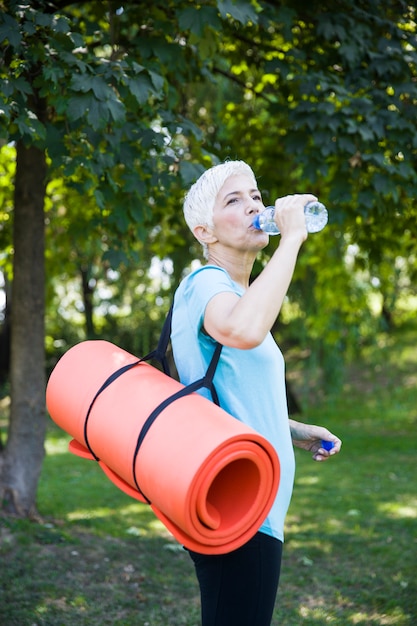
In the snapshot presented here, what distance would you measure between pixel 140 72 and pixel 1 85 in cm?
76

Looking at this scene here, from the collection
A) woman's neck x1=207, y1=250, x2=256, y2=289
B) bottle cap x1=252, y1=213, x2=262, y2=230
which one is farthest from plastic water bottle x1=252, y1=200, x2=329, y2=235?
woman's neck x1=207, y1=250, x2=256, y2=289

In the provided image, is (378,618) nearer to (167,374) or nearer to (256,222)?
(167,374)

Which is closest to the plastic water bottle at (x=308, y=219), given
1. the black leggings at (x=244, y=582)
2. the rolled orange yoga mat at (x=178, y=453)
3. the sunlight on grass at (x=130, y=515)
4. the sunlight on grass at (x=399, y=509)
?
the rolled orange yoga mat at (x=178, y=453)

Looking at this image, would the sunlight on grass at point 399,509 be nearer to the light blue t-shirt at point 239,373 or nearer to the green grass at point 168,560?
the green grass at point 168,560

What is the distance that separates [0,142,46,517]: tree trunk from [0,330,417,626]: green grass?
0.30 m

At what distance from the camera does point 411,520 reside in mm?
6363

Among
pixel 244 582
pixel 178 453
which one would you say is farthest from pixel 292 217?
pixel 244 582

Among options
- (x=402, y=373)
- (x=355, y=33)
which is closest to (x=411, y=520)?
(x=355, y=33)

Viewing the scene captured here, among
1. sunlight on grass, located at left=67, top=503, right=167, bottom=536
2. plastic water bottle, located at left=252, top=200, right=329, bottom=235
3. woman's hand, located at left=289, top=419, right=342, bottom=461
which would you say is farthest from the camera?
sunlight on grass, located at left=67, top=503, right=167, bottom=536

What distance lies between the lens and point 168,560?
16.7 ft

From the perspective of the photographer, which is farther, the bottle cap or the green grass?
the green grass

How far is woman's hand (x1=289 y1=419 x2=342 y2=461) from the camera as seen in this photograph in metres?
2.28

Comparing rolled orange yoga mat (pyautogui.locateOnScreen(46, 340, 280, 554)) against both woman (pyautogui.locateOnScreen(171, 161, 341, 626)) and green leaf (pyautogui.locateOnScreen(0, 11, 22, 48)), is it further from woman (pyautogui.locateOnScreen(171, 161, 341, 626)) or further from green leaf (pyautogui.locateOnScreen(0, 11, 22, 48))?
green leaf (pyautogui.locateOnScreen(0, 11, 22, 48))

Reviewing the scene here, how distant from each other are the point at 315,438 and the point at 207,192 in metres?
0.83
